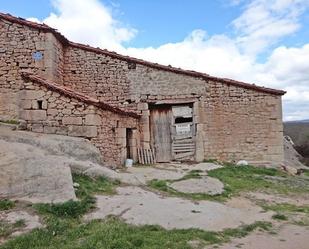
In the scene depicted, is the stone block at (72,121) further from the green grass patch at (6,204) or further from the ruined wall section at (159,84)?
the ruined wall section at (159,84)

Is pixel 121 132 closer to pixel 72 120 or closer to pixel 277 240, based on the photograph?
pixel 72 120

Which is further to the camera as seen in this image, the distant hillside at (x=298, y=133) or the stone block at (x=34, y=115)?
the distant hillside at (x=298, y=133)

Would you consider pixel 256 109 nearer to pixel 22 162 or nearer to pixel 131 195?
pixel 131 195

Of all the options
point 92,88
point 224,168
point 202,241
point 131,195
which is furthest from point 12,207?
point 92,88

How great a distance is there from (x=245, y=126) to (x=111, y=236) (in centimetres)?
1022

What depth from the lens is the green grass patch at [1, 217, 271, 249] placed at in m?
5.32

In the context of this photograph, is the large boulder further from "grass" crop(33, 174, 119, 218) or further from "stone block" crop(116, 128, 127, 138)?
"stone block" crop(116, 128, 127, 138)

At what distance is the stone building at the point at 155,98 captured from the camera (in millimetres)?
13688

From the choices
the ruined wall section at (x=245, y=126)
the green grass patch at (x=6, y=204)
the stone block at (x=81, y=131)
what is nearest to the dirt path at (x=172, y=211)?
the green grass patch at (x=6, y=204)

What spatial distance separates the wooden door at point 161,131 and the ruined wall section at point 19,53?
178 inches

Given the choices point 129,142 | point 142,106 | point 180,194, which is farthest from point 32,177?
point 142,106

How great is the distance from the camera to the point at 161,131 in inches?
614

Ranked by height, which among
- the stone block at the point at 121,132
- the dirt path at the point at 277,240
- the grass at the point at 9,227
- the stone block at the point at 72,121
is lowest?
the dirt path at the point at 277,240

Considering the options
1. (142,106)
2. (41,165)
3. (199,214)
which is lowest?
(199,214)
